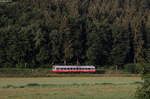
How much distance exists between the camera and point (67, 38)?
59.0m

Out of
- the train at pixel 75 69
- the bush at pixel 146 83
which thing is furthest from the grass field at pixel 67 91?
the train at pixel 75 69

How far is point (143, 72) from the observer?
10781mm

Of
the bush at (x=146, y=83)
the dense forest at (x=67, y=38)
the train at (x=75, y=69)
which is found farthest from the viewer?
the dense forest at (x=67, y=38)

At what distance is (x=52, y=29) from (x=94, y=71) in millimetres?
14138

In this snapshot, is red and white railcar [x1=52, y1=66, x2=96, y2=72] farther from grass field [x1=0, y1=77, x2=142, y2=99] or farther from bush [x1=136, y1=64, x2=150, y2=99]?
bush [x1=136, y1=64, x2=150, y2=99]

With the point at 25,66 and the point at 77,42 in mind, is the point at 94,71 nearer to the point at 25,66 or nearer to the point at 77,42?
the point at 77,42

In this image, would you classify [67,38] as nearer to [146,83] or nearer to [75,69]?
[75,69]

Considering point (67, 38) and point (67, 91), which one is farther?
point (67, 38)

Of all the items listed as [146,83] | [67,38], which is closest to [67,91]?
[146,83]

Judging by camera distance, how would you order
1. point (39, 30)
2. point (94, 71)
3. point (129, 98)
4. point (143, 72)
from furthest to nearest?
point (39, 30) < point (94, 71) < point (129, 98) < point (143, 72)

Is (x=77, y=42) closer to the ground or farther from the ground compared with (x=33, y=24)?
closer to the ground

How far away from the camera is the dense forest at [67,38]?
56500 mm

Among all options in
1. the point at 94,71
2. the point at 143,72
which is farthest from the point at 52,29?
the point at 143,72

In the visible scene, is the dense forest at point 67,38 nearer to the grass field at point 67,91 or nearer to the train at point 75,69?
the train at point 75,69
